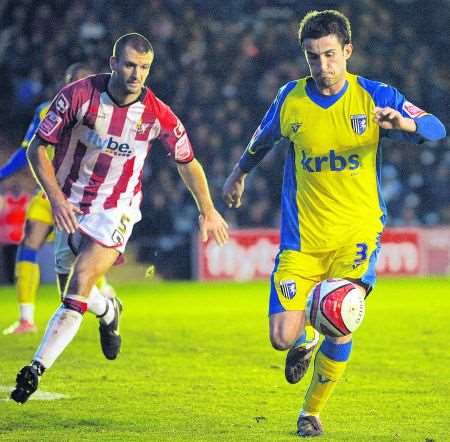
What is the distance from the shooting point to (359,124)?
245 inches

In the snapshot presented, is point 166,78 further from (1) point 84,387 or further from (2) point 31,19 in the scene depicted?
(1) point 84,387

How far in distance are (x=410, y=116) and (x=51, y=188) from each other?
6.86ft

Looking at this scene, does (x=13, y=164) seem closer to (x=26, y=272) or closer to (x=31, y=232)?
(x=31, y=232)

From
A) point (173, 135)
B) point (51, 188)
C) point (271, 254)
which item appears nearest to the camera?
point (51, 188)

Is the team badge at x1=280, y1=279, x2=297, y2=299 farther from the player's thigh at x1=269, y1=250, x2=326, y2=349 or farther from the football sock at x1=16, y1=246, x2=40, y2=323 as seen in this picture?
the football sock at x1=16, y1=246, x2=40, y2=323

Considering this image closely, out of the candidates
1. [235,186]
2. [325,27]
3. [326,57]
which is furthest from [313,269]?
[325,27]

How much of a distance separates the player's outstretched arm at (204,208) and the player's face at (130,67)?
26.5 inches

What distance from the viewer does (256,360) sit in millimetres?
9250

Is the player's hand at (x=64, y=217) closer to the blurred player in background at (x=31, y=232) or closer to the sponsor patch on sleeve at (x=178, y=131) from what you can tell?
the sponsor patch on sleeve at (x=178, y=131)

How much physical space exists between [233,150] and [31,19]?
157 inches

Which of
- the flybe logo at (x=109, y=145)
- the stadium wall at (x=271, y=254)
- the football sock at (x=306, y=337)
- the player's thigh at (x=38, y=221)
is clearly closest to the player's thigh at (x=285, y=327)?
the football sock at (x=306, y=337)

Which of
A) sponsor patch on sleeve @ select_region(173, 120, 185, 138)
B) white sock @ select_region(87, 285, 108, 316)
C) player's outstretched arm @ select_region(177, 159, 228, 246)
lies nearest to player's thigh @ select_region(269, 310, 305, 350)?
player's outstretched arm @ select_region(177, 159, 228, 246)

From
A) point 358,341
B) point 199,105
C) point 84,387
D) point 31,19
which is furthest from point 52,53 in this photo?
point 84,387

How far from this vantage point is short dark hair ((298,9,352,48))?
6.07m
